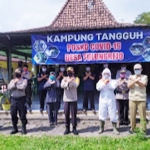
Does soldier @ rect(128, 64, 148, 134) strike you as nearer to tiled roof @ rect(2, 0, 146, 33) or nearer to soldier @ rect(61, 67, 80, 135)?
soldier @ rect(61, 67, 80, 135)

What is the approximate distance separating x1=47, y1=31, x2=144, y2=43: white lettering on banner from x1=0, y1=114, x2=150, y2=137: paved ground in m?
2.71

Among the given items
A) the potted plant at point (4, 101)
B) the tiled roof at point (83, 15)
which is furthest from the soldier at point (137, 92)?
the tiled roof at point (83, 15)

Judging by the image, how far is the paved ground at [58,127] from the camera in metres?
7.82

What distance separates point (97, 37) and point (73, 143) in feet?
14.8

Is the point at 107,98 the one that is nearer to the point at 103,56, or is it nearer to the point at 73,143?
the point at 73,143

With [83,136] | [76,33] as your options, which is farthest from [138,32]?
[83,136]

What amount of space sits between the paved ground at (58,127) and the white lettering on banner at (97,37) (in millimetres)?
2714

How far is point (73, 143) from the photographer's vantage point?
21.2 ft

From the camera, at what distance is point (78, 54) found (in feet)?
32.9

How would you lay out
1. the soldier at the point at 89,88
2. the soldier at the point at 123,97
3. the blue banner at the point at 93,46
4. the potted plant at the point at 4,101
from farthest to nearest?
the potted plant at the point at 4,101 → the blue banner at the point at 93,46 → the soldier at the point at 89,88 → the soldier at the point at 123,97

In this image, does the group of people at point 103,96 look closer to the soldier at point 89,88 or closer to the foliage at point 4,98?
the soldier at point 89,88

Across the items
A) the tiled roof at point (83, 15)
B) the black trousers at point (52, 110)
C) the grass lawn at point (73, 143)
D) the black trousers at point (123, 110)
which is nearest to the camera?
the grass lawn at point (73, 143)

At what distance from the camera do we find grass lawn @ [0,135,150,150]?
6.10 meters

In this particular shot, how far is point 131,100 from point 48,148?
8.53 ft
